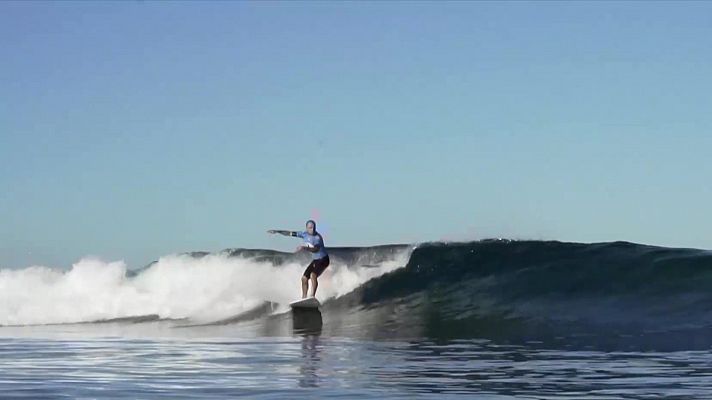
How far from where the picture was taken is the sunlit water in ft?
30.2

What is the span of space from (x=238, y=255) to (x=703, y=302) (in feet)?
48.5

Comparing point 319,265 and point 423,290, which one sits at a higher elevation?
point 319,265

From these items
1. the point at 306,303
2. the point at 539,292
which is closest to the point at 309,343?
the point at 306,303

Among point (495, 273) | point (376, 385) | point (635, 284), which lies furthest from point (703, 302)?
point (376, 385)

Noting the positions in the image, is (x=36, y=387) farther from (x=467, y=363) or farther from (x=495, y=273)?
(x=495, y=273)

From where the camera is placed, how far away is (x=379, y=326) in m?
19.8

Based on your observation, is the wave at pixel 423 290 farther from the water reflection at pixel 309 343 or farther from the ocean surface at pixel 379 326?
the water reflection at pixel 309 343

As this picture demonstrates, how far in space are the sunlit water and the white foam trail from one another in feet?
30.3

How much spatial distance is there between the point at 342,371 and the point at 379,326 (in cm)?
864

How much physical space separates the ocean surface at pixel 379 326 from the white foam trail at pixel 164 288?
0.06 meters

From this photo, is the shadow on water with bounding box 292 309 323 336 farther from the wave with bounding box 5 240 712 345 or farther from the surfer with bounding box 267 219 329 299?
the surfer with bounding box 267 219 329 299

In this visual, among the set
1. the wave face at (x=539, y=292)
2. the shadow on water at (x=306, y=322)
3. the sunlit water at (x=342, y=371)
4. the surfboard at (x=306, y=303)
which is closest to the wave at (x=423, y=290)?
the wave face at (x=539, y=292)

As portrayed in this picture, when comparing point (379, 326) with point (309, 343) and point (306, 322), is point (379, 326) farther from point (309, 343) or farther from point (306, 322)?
point (309, 343)

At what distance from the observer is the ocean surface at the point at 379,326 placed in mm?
9914
